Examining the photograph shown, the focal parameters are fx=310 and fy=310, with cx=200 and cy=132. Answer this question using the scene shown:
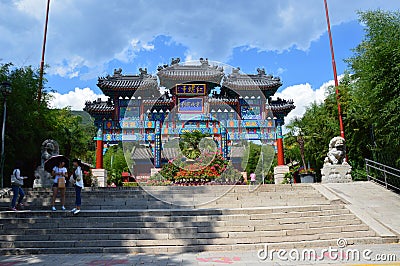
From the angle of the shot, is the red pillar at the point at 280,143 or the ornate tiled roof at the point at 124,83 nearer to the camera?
the red pillar at the point at 280,143

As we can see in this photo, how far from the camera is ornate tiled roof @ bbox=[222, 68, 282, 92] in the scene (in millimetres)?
22195

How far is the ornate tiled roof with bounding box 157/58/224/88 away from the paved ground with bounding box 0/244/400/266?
17.6 metres

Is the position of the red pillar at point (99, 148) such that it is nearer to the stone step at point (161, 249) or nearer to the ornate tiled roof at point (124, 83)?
the ornate tiled roof at point (124, 83)

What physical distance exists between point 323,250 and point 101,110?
18768 millimetres

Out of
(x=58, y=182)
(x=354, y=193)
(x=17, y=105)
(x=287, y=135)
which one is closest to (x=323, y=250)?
(x=354, y=193)

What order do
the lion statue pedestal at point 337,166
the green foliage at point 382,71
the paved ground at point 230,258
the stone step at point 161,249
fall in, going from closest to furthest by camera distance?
the paved ground at point 230,258 < the stone step at point 161,249 < the green foliage at point 382,71 < the lion statue pedestal at point 337,166

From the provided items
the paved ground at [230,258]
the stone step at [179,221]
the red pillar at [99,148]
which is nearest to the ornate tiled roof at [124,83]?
the red pillar at [99,148]

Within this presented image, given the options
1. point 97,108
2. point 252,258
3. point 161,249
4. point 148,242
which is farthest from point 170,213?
point 97,108

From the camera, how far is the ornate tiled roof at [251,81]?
22195 millimetres

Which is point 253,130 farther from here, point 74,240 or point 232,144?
point 74,240

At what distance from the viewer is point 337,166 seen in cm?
1080

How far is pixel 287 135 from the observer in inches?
916

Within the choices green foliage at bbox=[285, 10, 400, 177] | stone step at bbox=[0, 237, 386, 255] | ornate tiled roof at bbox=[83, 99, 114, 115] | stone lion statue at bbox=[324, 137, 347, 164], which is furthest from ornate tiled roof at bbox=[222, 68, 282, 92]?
stone step at bbox=[0, 237, 386, 255]
